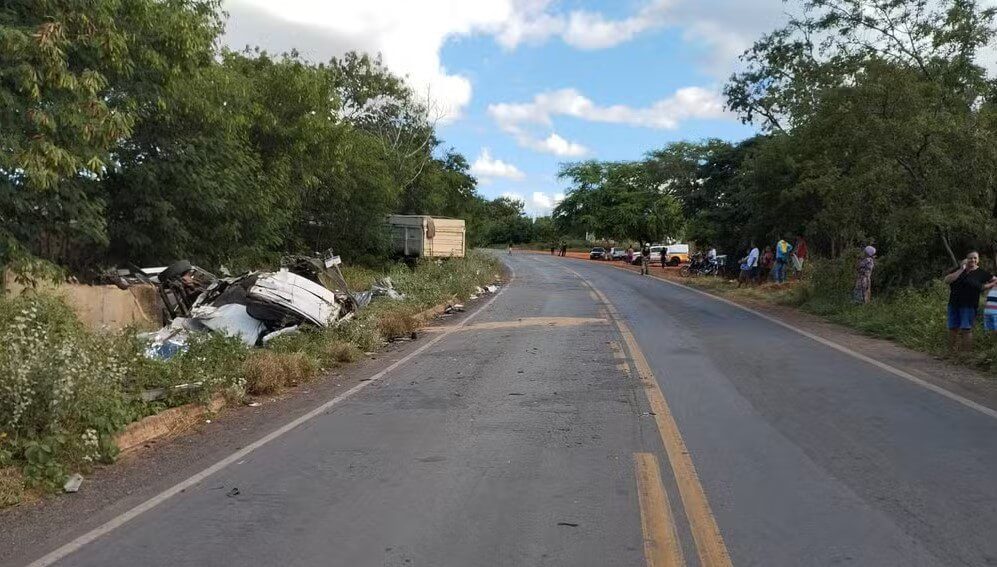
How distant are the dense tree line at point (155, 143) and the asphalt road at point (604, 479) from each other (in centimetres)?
447

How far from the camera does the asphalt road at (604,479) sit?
185 inches

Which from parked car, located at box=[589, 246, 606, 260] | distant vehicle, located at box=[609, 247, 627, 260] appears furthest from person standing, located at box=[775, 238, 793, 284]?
parked car, located at box=[589, 246, 606, 260]

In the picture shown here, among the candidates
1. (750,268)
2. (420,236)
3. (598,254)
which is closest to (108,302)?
(420,236)

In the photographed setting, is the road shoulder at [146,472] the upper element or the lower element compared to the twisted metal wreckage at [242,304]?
lower

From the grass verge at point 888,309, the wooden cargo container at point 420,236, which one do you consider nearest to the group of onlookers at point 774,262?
the grass verge at point 888,309

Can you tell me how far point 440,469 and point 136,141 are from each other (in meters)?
11.2

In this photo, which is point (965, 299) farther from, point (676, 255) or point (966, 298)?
point (676, 255)

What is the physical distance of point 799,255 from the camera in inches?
1186

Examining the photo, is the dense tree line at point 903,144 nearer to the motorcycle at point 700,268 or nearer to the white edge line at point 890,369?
the white edge line at point 890,369

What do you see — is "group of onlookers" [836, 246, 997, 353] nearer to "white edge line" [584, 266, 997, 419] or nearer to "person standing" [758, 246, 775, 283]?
"white edge line" [584, 266, 997, 419]

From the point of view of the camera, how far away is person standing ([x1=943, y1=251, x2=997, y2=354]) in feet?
40.1

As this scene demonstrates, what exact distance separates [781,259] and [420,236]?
13835 millimetres

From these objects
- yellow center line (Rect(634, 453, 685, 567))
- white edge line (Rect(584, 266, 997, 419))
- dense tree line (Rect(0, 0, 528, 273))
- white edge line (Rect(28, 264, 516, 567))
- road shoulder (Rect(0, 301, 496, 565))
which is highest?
dense tree line (Rect(0, 0, 528, 273))

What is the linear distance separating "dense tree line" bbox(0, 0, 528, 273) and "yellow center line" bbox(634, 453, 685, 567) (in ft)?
22.1
